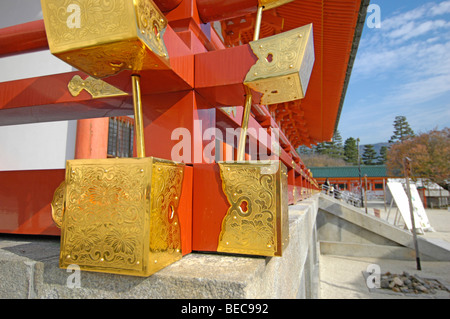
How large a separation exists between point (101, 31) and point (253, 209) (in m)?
0.60

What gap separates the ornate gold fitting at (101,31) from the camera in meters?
0.59

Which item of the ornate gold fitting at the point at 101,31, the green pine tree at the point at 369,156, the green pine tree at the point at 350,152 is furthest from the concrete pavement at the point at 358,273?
the green pine tree at the point at 369,156

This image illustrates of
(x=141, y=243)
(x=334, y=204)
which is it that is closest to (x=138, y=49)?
(x=141, y=243)

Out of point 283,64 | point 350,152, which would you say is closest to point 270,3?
point 283,64

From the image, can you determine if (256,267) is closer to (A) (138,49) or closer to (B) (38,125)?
(A) (138,49)

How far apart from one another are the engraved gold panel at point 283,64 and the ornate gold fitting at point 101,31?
33 centimetres

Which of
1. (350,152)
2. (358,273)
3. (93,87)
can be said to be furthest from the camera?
(350,152)

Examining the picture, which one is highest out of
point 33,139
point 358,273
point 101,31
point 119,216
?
point 33,139

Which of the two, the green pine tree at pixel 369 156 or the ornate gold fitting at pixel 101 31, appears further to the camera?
the green pine tree at pixel 369 156

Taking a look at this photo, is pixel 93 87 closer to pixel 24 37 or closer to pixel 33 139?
pixel 24 37

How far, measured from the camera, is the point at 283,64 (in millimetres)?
786

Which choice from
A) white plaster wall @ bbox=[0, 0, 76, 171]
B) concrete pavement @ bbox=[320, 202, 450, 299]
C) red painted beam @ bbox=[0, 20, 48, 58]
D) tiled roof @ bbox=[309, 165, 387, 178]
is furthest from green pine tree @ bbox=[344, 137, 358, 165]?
red painted beam @ bbox=[0, 20, 48, 58]

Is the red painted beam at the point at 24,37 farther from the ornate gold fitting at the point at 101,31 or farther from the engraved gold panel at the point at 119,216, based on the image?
the engraved gold panel at the point at 119,216

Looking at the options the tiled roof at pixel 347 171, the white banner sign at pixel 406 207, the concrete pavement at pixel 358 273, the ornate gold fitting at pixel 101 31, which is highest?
the tiled roof at pixel 347 171
